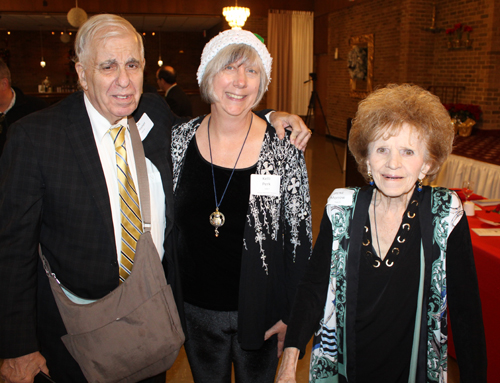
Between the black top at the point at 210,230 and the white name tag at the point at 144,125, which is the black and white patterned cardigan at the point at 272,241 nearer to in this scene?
the black top at the point at 210,230

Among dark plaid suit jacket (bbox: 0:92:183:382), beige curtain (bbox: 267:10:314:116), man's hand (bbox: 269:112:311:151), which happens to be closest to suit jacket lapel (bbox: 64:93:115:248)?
dark plaid suit jacket (bbox: 0:92:183:382)

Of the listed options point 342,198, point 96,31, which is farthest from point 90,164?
point 342,198

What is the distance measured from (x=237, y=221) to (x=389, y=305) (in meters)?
0.60

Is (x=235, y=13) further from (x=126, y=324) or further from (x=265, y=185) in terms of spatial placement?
(x=126, y=324)

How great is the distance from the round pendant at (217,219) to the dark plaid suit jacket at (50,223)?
0.37m

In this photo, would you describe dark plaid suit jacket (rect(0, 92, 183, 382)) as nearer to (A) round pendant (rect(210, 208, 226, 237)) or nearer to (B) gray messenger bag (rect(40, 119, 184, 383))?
(B) gray messenger bag (rect(40, 119, 184, 383))

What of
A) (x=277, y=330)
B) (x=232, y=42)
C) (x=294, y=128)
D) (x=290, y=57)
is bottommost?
(x=277, y=330)

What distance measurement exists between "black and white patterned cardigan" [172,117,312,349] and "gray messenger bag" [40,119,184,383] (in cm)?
29

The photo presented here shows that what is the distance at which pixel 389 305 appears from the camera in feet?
4.13

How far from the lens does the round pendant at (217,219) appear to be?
1498 millimetres

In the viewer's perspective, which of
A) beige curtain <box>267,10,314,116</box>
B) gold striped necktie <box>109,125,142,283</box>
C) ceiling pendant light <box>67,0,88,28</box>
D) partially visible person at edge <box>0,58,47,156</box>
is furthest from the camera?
beige curtain <box>267,10,314,116</box>

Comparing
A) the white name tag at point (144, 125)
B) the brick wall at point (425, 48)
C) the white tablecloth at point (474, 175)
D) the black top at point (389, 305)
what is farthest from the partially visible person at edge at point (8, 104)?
the brick wall at point (425, 48)

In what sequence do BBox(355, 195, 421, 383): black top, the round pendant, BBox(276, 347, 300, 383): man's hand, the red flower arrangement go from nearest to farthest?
1. BBox(276, 347, 300, 383): man's hand
2. BBox(355, 195, 421, 383): black top
3. the round pendant
4. the red flower arrangement

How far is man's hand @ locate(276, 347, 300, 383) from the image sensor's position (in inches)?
45.0
